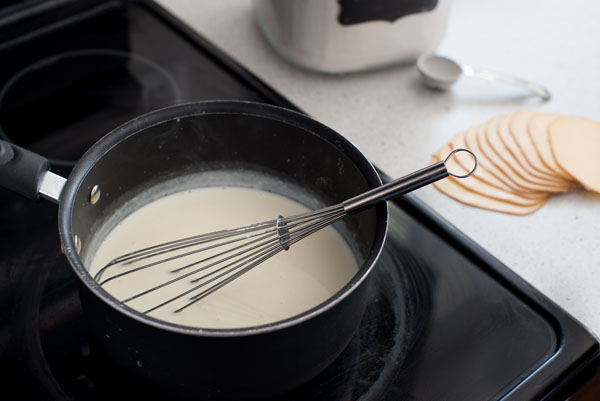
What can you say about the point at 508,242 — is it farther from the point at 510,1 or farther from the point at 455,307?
the point at 510,1

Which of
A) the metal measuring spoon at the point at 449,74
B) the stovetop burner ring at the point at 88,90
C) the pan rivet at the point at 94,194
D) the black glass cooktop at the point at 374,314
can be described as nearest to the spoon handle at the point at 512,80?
the metal measuring spoon at the point at 449,74

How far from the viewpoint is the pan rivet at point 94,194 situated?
56 cm

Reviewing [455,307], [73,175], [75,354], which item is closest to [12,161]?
[73,175]

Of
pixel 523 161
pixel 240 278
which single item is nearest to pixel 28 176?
pixel 240 278

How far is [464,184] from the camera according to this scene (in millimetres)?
734

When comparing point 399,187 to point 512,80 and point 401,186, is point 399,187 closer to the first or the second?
point 401,186

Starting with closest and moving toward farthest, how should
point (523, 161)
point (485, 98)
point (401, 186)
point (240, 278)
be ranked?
point (401, 186), point (240, 278), point (523, 161), point (485, 98)

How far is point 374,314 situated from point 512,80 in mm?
416

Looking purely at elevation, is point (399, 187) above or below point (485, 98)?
above

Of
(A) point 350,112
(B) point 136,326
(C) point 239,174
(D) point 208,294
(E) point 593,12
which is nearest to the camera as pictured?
(B) point 136,326

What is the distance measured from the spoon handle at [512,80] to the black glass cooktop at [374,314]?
0.84 ft

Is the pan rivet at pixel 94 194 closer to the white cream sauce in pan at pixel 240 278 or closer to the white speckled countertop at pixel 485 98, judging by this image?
the white cream sauce in pan at pixel 240 278

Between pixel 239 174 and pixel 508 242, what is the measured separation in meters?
0.29

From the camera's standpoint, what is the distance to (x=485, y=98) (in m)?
0.85
